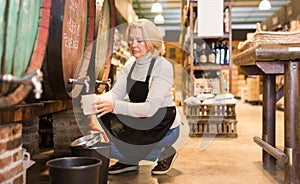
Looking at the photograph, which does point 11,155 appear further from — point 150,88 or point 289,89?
point 289,89

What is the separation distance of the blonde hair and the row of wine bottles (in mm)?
2425

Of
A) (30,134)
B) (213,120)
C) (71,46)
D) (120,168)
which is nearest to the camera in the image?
(71,46)

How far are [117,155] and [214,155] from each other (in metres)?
1.16

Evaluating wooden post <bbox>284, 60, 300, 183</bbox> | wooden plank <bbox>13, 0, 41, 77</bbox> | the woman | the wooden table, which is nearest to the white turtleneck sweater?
the woman

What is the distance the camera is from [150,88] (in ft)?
8.69

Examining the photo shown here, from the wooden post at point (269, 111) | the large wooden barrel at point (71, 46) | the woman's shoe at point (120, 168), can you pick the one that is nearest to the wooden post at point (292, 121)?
the wooden post at point (269, 111)

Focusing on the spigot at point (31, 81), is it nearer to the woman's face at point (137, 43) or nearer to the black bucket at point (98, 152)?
the black bucket at point (98, 152)

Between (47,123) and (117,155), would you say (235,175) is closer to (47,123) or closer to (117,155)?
(117,155)

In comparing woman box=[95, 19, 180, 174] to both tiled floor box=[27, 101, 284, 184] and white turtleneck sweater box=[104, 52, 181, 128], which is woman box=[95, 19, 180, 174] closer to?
white turtleneck sweater box=[104, 52, 181, 128]

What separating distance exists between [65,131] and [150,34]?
42.0 inches

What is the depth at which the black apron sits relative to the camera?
2652 millimetres

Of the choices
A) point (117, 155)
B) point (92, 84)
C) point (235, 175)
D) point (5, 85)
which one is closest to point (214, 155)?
point (235, 175)

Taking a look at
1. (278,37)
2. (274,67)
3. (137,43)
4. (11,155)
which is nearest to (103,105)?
(137,43)

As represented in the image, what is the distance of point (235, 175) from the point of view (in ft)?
9.17
